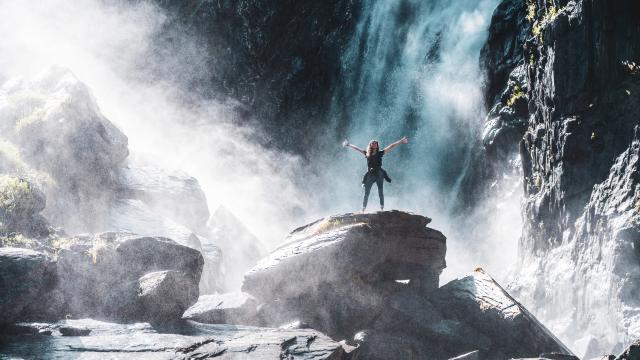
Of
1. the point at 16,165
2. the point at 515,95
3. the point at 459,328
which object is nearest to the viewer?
the point at 459,328

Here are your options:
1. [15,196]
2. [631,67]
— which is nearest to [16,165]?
[15,196]

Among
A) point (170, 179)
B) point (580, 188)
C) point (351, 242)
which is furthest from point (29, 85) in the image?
point (580, 188)

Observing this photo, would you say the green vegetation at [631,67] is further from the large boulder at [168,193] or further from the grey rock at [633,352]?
the large boulder at [168,193]

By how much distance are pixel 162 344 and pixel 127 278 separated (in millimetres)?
2855

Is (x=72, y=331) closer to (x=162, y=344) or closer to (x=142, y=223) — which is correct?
(x=162, y=344)

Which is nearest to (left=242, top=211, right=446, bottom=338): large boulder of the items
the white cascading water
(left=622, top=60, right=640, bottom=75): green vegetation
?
(left=622, top=60, right=640, bottom=75): green vegetation

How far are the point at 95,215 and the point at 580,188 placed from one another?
1608cm

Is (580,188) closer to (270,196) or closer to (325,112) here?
(325,112)

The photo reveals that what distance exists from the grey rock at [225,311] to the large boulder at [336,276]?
30cm

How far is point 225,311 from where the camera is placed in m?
11.0

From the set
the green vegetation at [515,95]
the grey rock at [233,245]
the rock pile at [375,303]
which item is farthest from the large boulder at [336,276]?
the green vegetation at [515,95]

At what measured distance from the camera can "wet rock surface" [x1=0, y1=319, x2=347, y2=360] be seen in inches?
295

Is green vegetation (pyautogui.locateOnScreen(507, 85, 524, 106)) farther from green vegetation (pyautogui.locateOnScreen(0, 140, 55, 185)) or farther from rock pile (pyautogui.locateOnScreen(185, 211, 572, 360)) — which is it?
green vegetation (pyautogui.locateOnScreen(0, 140, 55, 185))

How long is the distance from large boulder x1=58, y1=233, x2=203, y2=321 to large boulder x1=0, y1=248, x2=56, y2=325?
1.42m
